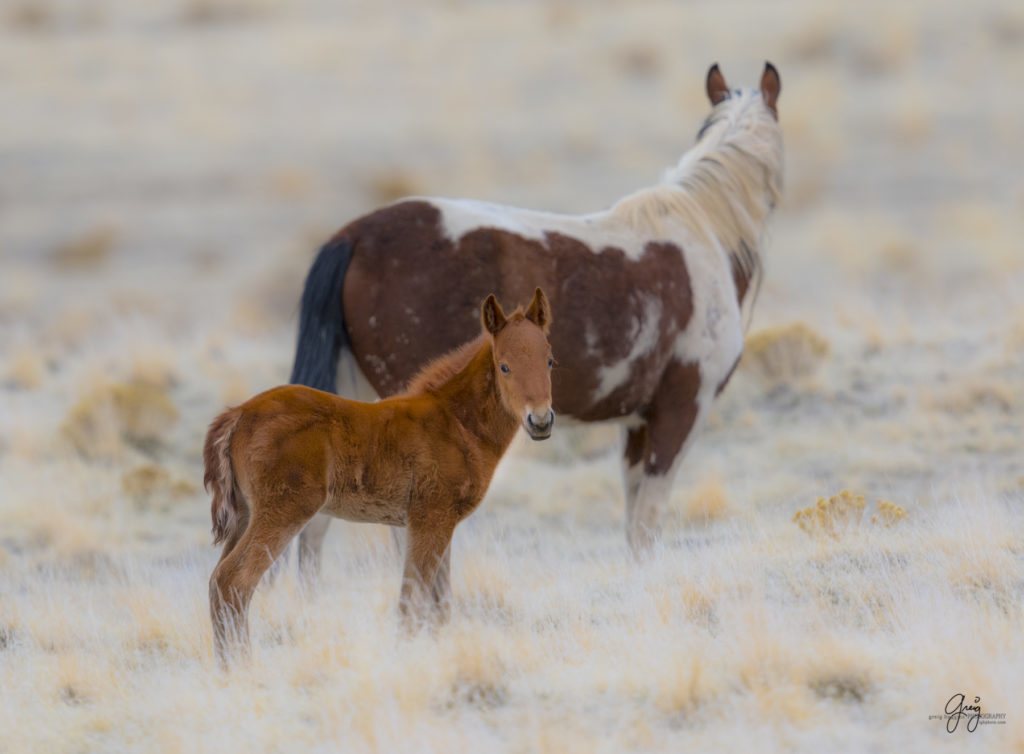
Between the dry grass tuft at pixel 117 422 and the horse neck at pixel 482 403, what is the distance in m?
5.84

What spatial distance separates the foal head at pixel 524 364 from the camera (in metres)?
4.43

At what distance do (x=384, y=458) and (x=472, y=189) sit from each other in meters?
20.6

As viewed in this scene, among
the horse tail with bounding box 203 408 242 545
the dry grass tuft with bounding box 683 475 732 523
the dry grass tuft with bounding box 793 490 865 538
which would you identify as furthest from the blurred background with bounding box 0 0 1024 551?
the horse tail with bounding box 203 408 242 545

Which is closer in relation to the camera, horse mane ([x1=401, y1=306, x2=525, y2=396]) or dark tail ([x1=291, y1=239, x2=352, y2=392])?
horse mane ([x1=401, y1=306, x2=525, y2=396])

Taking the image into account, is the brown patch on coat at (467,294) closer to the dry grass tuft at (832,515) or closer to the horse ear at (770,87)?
the dry grass tuft at (832,515)

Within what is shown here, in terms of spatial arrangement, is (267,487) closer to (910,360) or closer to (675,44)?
(910,360)

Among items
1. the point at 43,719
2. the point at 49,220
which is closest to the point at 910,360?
the point at 43,719

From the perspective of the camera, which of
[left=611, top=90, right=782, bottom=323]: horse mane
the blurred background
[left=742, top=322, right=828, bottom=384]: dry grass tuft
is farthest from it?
[left=742, top=322, right=828, bottom=384]: dry grass tuft

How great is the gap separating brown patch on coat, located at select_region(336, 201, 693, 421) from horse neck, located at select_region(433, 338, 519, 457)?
58.6 inches

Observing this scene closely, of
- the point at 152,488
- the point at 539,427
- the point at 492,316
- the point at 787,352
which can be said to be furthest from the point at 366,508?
the point at 787,352

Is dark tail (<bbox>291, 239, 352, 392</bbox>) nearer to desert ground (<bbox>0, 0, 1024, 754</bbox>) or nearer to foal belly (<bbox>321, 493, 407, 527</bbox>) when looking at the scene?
desert ground (<bbox>0, 0, 1024, 754</bbox>)

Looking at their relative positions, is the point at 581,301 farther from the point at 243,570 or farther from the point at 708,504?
the point at 243,570

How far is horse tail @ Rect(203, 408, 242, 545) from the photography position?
178 inches

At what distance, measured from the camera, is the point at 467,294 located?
6.36 metres
